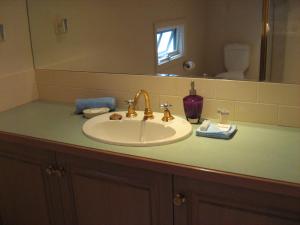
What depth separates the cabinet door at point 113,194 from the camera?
4.66 feet

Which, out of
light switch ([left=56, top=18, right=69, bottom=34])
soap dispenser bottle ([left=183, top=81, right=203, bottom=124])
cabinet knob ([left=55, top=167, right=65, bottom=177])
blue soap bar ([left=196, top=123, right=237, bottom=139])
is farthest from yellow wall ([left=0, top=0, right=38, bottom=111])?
blue soap bar ([left=196, top=123, right=237, bottom=139])

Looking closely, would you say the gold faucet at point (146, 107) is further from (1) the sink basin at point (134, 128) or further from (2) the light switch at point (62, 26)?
(2) the light switch at point (62, 26)

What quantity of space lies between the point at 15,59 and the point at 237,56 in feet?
3.94

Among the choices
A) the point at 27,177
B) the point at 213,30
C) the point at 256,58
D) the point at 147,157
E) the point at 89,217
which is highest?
the point at 213,30

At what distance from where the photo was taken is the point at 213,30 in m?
1.65

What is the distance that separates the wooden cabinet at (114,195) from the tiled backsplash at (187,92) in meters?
0.51

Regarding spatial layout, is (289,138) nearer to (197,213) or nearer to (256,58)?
(256,58)

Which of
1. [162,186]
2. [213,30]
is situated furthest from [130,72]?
[162,186]

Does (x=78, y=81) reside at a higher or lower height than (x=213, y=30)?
lower

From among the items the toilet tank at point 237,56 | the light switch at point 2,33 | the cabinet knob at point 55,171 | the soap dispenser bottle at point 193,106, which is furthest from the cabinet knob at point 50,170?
the toilet tank at point 237,56

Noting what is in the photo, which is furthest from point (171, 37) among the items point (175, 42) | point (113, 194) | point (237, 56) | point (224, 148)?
point (113, 194)

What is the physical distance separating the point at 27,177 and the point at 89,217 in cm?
37

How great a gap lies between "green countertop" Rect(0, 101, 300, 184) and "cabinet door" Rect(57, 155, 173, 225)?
84mm

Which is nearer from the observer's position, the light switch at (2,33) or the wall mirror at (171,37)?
the wall mirror at (171,37)
